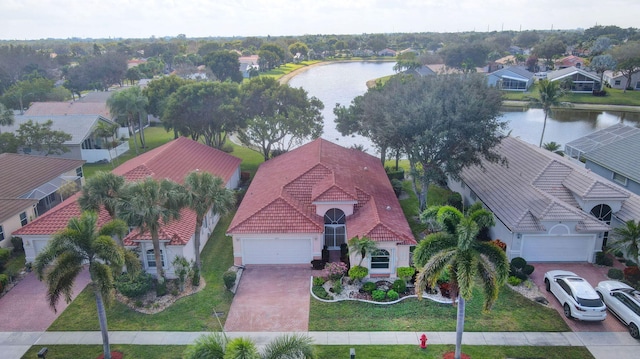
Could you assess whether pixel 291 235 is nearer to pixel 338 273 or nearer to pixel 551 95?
pixel 338 273

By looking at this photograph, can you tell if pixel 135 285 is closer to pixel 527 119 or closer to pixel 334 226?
pixel 334 226

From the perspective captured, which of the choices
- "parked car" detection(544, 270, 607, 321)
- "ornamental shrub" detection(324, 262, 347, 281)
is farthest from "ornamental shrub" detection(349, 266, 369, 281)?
"parked car" detection(544, 270, 607, 321)

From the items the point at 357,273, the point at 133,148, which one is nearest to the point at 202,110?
the point at 133,148

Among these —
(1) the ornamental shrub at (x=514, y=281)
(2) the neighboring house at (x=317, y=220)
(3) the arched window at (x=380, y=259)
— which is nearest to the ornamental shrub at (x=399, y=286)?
(2) the neighboring house at (x=317, y=220)

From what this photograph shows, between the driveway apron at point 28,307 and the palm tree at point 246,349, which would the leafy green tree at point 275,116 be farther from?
the palm tree at point 246,349

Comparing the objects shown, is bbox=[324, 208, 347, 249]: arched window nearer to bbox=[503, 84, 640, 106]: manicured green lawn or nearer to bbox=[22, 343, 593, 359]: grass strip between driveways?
bbox=[22, 343, 593, 359]: grass strip between driveways
